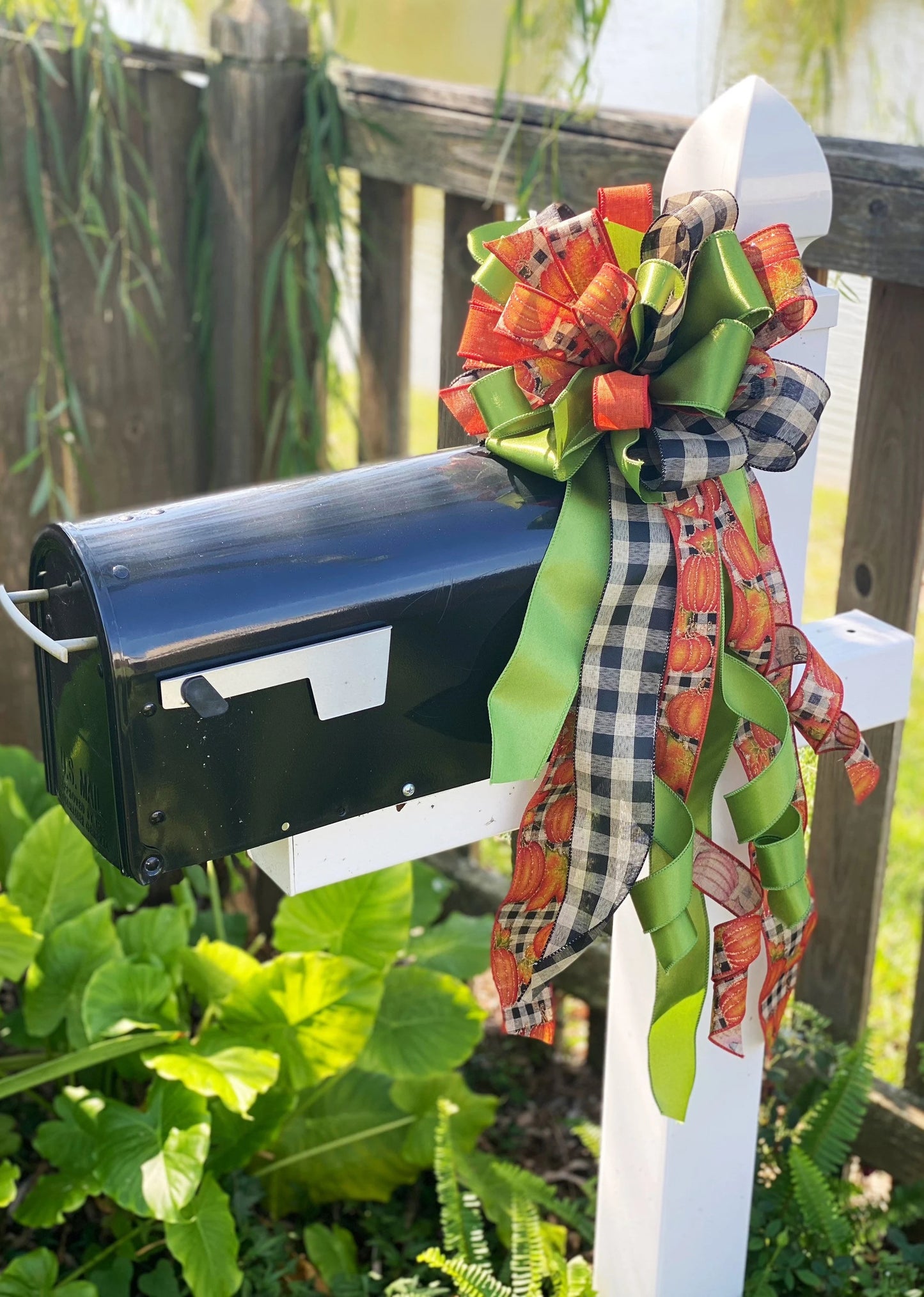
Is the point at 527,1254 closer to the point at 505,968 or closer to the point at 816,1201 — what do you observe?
the point at 816,1201

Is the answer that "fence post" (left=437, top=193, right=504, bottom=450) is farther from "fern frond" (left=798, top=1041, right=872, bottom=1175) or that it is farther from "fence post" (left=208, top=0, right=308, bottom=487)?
"fern frond" (left=798, top=1041, right=872, bottom=1175)

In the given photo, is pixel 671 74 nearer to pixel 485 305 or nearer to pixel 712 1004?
pixel 485 305

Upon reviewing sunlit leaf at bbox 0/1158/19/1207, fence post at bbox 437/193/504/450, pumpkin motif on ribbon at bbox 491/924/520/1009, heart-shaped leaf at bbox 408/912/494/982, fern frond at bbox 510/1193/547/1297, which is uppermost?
fence post at bbox 437/193/504/450

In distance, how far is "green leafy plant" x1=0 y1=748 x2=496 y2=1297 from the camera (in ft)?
4.52

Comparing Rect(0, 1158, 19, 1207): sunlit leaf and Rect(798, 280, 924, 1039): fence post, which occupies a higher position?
Rect(798, 280, 924, 1039): fence post

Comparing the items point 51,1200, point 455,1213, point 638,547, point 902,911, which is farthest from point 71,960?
point 902,911

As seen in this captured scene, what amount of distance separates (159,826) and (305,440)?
137 centimetres

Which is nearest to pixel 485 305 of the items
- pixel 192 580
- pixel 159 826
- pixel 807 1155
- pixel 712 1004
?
pixel 192 580

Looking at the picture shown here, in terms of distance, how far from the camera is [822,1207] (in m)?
1.38

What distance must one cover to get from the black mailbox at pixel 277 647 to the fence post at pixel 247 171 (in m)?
1.26

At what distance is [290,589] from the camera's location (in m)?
0.78

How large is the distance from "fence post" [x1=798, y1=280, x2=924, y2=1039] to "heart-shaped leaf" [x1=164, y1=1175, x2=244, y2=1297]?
2.65 feet

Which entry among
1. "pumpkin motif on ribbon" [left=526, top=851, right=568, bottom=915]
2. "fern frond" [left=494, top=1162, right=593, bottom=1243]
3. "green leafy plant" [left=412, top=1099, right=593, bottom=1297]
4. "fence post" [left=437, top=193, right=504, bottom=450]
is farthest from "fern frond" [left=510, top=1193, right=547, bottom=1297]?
"fence post" [left=437, top=193, right=504, bottom=450]

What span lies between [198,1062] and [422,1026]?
31cm
